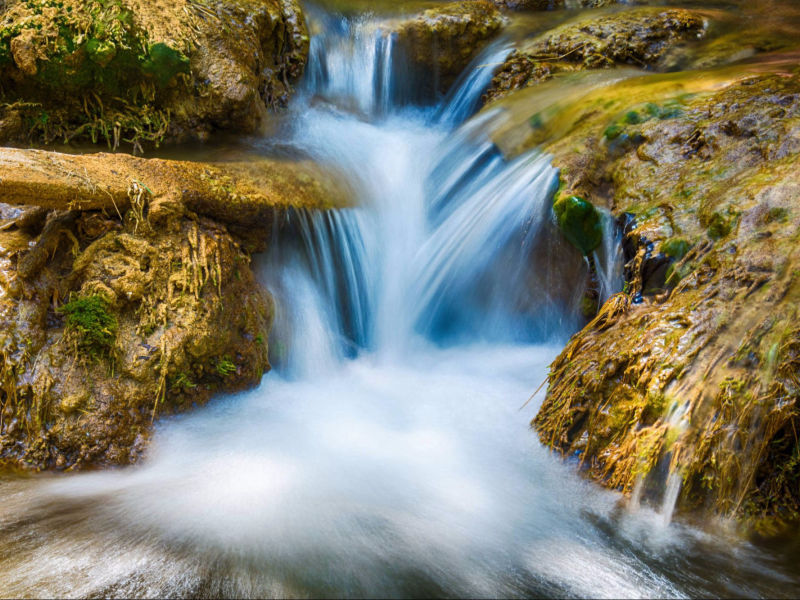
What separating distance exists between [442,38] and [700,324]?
5.86 metres

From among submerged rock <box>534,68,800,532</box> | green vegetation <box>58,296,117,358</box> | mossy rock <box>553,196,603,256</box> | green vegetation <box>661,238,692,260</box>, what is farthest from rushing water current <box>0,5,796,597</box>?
green vegetation <box>58,296,117,358</box>

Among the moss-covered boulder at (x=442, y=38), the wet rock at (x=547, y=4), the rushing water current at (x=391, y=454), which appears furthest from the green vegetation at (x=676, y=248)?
the wet rock at (x=547, y=4)

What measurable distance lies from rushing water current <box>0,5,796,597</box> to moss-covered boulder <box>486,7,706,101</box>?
1.37 meters

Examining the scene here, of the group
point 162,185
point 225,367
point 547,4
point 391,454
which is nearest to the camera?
point 391,454

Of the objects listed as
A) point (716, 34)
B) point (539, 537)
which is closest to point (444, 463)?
point (539, 537)

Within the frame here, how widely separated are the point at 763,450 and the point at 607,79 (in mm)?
4655

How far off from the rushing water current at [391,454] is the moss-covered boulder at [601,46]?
1.37 metres

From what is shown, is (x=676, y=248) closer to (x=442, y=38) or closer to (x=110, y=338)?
(x=110, y=338)

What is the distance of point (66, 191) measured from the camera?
10.4 ft

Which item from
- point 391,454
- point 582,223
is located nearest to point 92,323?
point 391,454

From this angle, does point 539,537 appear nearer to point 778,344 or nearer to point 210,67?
point 778,344


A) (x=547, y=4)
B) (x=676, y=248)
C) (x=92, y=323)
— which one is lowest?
(x=92, y=323)

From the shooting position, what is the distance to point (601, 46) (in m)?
6.91

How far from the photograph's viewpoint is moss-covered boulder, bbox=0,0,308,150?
4.34m
